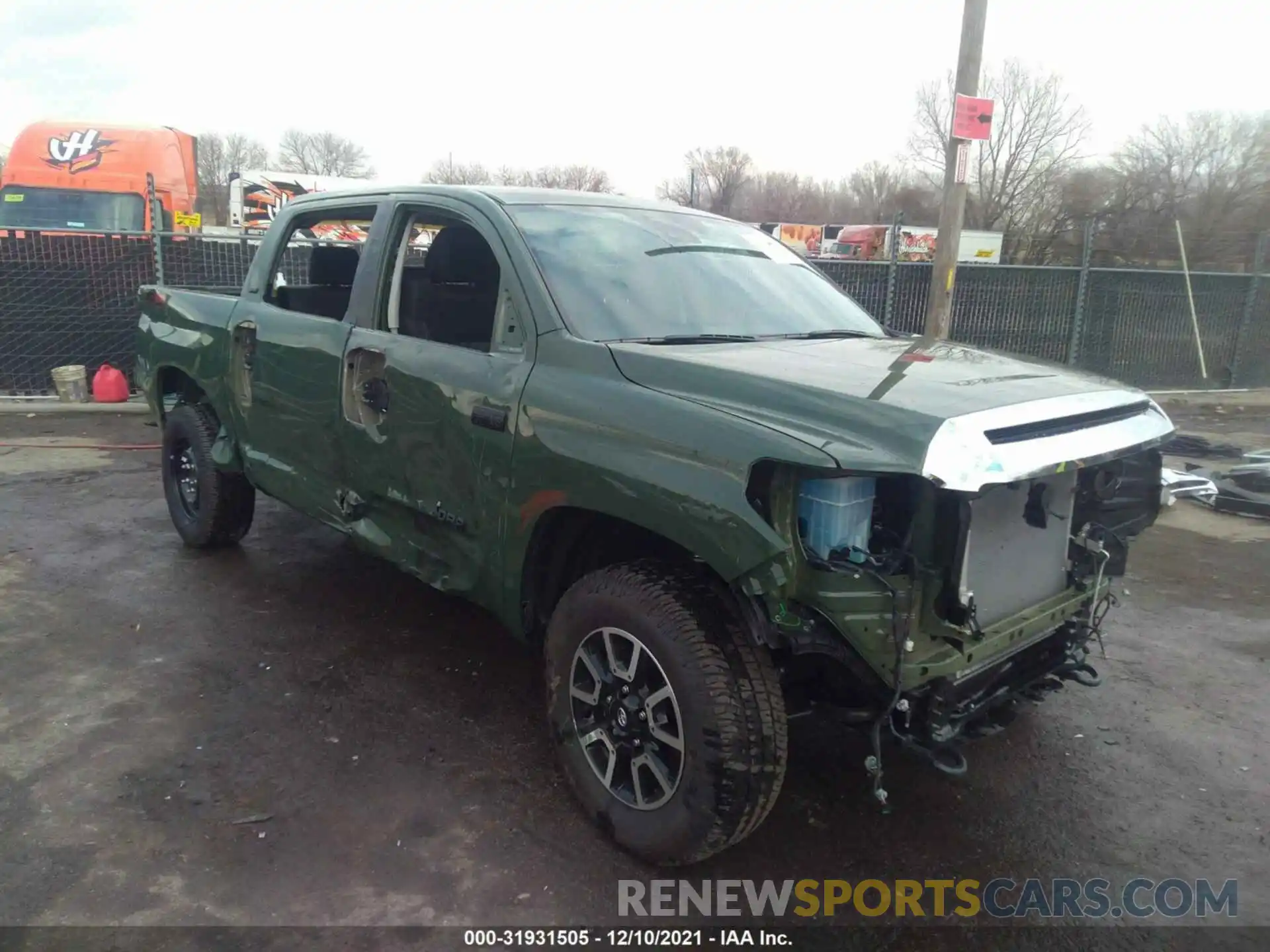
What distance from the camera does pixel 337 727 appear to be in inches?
141

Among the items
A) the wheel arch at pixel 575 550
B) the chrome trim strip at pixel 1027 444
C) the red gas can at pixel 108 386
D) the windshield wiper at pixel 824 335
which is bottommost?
the red gas can at pixel 108 386

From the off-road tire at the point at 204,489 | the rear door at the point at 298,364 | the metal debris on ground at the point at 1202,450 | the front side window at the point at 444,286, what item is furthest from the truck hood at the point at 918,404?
the metal debris on ground at the point at 1202,450

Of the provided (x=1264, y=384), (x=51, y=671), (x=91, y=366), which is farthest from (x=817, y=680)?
(x=1264, y=384)

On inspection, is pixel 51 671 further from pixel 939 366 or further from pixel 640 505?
pixel 939 366

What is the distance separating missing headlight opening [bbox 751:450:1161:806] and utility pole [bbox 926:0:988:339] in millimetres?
5669

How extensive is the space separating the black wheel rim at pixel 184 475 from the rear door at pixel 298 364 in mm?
890

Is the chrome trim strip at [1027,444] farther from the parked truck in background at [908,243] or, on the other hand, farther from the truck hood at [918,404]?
the parked truck in background at [908,243]

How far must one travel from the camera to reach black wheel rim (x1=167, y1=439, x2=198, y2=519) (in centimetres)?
546

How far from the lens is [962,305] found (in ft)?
38.6

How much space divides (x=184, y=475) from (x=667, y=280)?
11.6ft

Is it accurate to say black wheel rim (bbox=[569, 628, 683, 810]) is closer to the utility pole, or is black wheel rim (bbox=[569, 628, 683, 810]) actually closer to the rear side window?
the rear side window

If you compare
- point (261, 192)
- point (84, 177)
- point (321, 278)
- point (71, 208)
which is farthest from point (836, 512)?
point (261, 192)

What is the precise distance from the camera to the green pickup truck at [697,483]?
2.43 metres

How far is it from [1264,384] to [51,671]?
14889 millimetres
